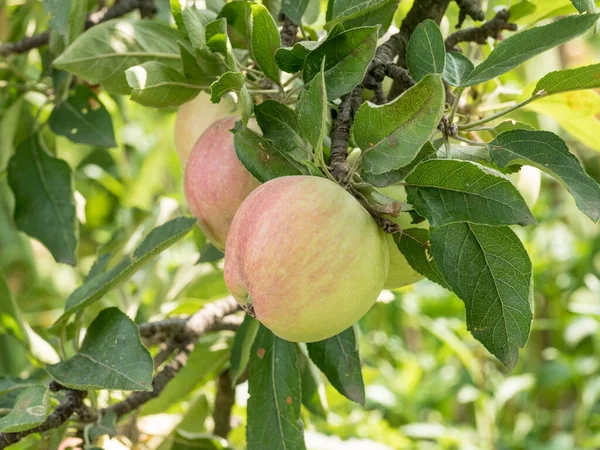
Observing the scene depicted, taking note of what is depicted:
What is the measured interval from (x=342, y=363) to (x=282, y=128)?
0.23 meters

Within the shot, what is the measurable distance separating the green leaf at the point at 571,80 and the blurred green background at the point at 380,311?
0.15 m

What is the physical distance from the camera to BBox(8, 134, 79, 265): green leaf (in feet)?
2.79

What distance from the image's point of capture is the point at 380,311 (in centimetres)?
175

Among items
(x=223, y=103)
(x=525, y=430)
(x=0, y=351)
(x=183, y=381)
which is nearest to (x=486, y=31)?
(x=223, y=103)

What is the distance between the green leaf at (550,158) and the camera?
490 millimetres

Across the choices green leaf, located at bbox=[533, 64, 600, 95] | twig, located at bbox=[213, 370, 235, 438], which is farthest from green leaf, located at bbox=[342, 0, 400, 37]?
twig, located at bbox=[213, 370, 235, 438]

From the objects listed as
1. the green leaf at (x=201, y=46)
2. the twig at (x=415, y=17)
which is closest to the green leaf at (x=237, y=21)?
the green leaf at (x=201, y=46)

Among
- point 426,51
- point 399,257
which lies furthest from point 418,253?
point 426,51

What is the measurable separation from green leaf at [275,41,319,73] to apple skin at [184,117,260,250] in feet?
0.23

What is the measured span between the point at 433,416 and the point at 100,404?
0.96m

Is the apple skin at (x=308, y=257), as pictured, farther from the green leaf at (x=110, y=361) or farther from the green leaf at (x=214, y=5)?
the green leaf at (x=214, y=5)

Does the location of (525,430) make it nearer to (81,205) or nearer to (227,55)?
(81,205)

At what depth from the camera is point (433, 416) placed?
63.7 inches

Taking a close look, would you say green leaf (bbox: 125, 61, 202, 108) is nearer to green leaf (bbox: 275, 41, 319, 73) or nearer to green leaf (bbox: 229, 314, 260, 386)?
green leaf (bbox: 275, 41, 319, 73)
